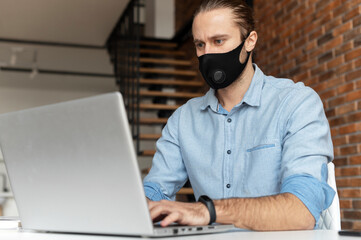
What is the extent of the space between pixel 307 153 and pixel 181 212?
0.46 m

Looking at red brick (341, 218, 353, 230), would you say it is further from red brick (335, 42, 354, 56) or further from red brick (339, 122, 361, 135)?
red brick (335, 42, 354, 56)

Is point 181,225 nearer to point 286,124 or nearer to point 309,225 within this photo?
point 309,225

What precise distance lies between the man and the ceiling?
165 inches

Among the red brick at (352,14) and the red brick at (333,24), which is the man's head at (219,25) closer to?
the red brick at (352,14)

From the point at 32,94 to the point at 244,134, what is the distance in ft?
28.1

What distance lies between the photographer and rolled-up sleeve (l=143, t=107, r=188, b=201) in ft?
5.39

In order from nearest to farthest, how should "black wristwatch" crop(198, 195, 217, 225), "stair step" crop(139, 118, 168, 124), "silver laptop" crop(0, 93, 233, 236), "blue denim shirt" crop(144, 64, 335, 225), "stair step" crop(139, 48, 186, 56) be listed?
"silver laptop" crop(0, 93, 233, 236) < "black wristwatch" crop(198, 195, 217, 225) < "blue denim shirt" crop(144, 64, 335, 225) < "stair step" crop(139, 118, 168, 124) < "stair step" crop(139, 48, 186, 56)

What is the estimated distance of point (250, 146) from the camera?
1.55 meters

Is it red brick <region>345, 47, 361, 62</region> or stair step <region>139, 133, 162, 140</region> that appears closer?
red brick <region>345, 47, 361, 62</region>

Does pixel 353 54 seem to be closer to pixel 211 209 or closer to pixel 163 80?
→ pixel 211 209

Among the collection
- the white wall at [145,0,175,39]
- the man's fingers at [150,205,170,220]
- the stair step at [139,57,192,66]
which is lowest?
the man's fingers at [150,205,170,220]

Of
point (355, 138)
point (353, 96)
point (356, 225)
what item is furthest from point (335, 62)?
point (356, 225)

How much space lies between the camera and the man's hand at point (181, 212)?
3.25 feet

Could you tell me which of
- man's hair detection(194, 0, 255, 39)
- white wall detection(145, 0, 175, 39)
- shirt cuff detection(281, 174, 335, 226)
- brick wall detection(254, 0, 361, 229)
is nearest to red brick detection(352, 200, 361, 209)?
brick wall detection(254, 0, 361, 229)
